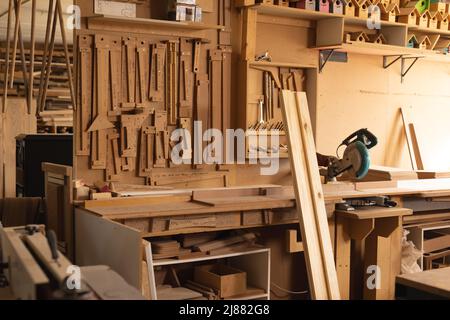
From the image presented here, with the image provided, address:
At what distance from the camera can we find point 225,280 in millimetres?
3557

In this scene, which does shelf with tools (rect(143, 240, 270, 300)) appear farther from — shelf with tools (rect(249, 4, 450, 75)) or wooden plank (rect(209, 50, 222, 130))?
shelf with tools (rect(249, 4, 450, 75))

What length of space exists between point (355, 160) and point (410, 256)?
886 millimetres

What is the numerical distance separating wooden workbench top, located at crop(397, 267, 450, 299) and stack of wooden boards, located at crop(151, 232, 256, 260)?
1.54m

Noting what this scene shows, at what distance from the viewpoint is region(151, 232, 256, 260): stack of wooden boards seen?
11.3ft

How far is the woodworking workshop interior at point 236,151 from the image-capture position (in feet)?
11.2

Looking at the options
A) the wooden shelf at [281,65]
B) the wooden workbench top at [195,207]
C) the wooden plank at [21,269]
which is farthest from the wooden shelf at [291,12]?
the wooden plank at [21,269]

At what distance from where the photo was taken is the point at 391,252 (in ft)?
13.0

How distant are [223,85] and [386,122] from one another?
169 cm

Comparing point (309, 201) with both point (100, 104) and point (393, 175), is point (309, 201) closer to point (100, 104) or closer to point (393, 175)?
point (393, 175)

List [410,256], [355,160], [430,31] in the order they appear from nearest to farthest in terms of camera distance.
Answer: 1. [355,160]
2. [410,256]
3. [430,31]

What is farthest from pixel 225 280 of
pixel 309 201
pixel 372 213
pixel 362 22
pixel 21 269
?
pixel 362 22

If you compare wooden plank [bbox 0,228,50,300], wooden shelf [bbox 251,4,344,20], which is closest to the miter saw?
wooden shelf [bbox 251,4,344,20]

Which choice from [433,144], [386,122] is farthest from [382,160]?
[433,144]

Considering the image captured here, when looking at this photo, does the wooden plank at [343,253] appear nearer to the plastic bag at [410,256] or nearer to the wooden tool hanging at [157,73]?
the plastic bag at [410,256]
